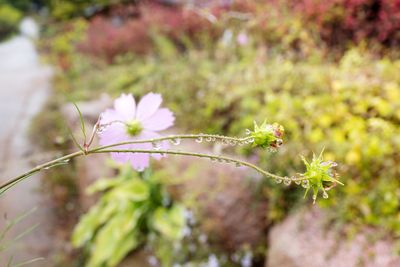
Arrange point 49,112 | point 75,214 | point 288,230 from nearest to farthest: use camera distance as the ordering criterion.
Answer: point 288,230, point 75,214, point 49,112

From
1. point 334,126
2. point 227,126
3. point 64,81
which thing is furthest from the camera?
point 64,81

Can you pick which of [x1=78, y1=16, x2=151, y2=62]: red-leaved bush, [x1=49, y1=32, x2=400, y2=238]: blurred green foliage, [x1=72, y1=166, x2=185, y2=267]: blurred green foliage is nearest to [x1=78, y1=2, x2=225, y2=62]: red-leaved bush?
[x1=78, y1=16, x2=151, y2=62]: red-leaved bush

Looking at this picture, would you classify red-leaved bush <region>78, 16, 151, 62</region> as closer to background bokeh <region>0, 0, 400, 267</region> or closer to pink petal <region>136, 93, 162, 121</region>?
background bokeh <region>0, 0, 400, 267</region>

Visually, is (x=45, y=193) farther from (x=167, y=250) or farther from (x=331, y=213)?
(x=331, y=213)

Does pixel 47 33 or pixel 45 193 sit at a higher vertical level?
pixel 47 33

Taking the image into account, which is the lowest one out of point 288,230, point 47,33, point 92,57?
point 288,230

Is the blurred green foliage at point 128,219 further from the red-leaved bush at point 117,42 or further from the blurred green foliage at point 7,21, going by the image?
the blurred green foliage at point 7,21

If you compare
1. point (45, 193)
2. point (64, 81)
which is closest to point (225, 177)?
point (45, 193)

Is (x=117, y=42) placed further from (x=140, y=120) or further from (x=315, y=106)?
(x=140, y=120)
